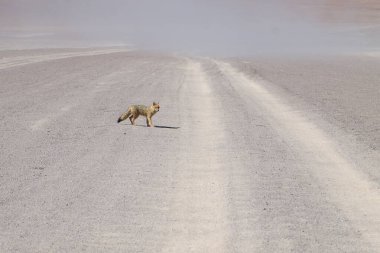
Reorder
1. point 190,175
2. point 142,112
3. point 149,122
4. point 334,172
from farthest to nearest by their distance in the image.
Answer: point 149,122 → point 142,112 → point 334,172 → point 190,175

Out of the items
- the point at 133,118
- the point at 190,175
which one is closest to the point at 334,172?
the point at 190,175

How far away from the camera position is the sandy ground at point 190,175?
23.1 feet

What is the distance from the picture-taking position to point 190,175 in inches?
383

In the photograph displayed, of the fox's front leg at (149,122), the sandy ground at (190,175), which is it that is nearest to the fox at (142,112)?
the fox's front leg at (149,122)

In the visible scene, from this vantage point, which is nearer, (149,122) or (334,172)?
(334,172)

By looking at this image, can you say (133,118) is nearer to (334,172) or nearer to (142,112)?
(142,112)

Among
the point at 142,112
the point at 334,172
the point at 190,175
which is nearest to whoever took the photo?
the point at 190,175

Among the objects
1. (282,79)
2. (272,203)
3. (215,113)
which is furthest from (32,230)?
(282,79)

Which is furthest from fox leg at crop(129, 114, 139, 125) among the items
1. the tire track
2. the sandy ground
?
the tire track

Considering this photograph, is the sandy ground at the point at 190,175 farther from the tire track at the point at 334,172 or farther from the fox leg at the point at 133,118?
the fox leg at the point at 133,118

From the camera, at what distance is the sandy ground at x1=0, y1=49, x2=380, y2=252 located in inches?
277

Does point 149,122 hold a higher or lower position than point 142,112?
lower

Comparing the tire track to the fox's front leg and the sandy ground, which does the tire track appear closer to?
the sandy ground

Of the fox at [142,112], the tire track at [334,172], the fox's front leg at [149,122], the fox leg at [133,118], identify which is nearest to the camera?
the tire track at [334,172]
